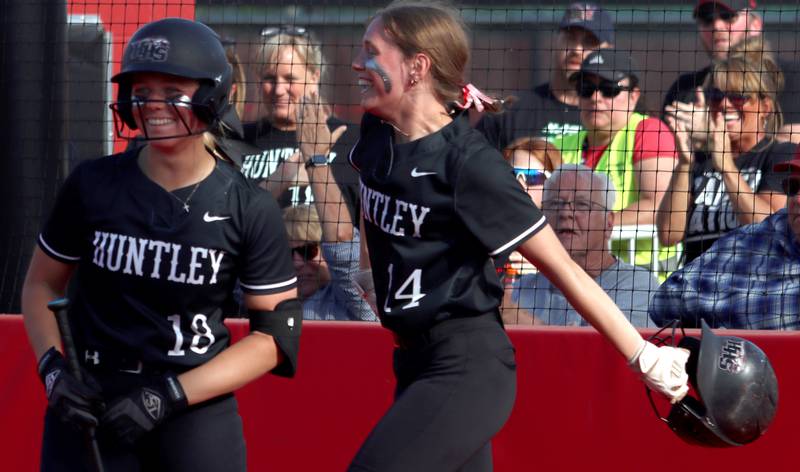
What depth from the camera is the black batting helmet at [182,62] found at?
3207 millimetres

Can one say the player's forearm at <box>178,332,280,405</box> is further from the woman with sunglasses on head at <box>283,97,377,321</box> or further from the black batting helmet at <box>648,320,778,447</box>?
the woman with sunglasses on head at <box>283,97,377,321</box>

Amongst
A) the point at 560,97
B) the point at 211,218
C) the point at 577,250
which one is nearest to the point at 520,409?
the point at 577,250

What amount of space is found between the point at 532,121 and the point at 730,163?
4.03ft

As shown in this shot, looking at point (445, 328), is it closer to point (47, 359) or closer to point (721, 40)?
point (47, 359)

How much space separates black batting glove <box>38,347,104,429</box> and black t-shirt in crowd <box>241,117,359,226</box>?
115 inches

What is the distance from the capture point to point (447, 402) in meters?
3.38

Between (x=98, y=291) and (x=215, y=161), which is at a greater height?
(x=215, y=161)

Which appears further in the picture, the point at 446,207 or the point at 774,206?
the point at 774,206

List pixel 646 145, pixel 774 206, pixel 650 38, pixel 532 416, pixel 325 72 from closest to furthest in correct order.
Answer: pixel 532 416, pixel 774 206, pixel 646 145, pixel 325 72, pixel 650 38

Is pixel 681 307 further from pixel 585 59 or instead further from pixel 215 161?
pixel 215 161

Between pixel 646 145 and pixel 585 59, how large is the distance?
0.56 metres

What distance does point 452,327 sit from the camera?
3475 mm

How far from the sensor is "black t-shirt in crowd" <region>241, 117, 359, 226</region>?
611 cm

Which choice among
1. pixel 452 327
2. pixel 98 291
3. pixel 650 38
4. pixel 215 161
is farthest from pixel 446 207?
pixel 650 38
